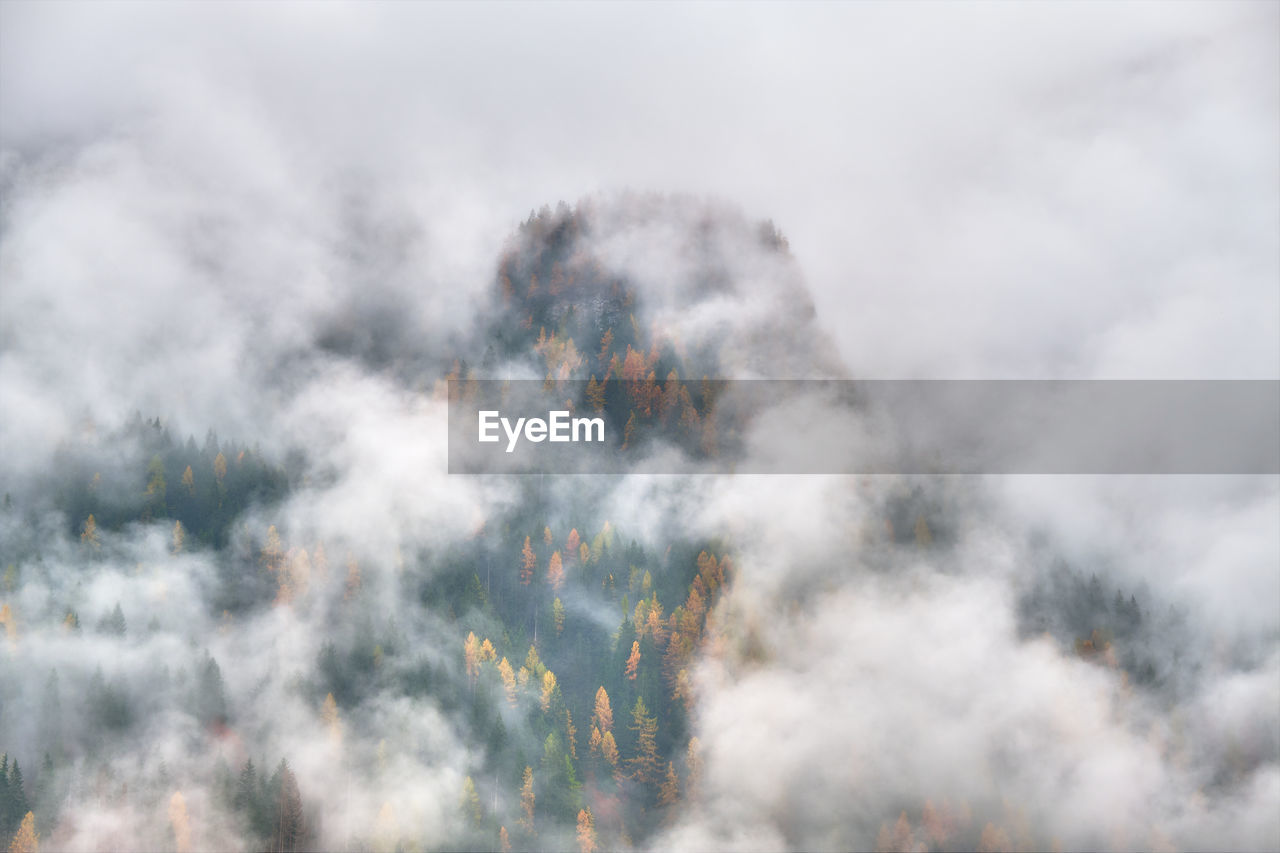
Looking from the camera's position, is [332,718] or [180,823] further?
[332,718]

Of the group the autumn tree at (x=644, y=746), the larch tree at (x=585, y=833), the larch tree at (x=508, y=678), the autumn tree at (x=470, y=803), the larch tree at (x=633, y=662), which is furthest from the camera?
the larch tree at (x=633, y=662)

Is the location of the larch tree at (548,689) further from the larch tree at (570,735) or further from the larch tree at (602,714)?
the larch tree at (602,714)

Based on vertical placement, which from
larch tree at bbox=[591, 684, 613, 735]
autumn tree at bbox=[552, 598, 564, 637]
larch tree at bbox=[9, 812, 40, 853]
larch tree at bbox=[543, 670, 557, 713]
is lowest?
larch tree at bbox=[9, 812, 40, 853]

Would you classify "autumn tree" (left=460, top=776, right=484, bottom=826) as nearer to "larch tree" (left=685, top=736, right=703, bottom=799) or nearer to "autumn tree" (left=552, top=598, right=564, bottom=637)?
"larch tree" (left=685, top=736, right=703, bottom=799)

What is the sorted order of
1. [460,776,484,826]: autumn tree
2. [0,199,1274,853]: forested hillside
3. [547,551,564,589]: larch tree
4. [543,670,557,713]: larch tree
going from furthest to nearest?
1. [547,551,564,589]: larch tree
2. [543,670,557,713]: larch tree
3. [460,776,484,826]: autumn tree
4. [0,199,1274,853]: forested hillside

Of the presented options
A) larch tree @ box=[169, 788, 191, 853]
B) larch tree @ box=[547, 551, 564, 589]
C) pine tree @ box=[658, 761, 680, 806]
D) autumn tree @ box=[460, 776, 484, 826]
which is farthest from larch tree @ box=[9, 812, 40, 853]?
larch tree @ box=[547, 551, 564, 589]

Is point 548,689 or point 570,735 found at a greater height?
point 548,689

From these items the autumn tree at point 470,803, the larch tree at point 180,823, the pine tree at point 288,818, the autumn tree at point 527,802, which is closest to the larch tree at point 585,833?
the autumn tree at point 527,802

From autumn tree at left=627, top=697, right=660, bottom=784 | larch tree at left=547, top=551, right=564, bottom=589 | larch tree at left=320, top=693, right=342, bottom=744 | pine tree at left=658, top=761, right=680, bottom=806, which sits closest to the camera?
pine tree at left=658, top=761, right=680, bottom=806

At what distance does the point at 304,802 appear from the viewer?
5969 inches

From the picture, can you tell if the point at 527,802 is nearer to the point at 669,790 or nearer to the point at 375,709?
the point at 669,790

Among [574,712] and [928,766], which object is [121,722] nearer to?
[574,712]

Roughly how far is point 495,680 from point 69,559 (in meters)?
99.5

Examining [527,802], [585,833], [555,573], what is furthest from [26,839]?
[555,573]
